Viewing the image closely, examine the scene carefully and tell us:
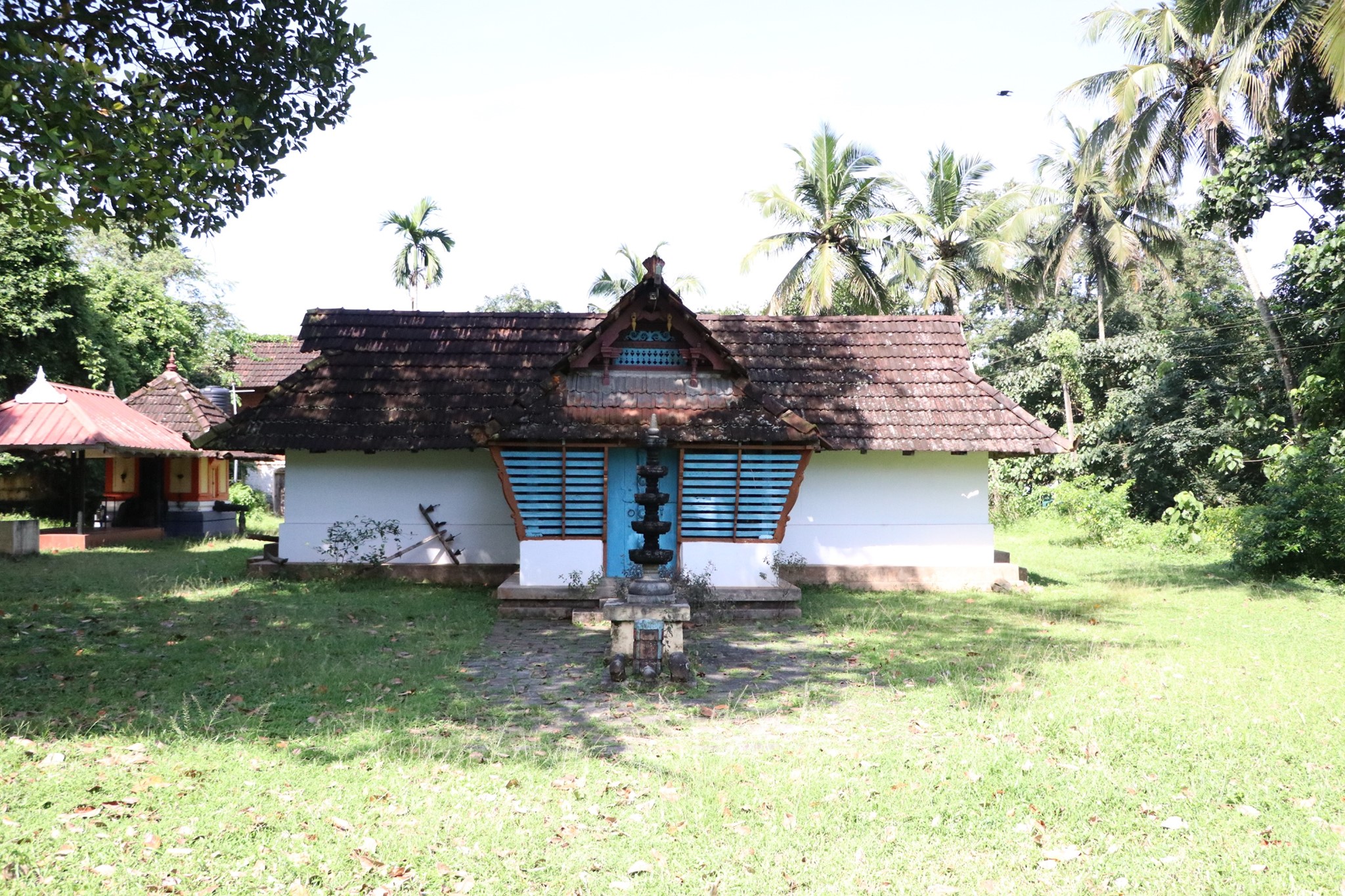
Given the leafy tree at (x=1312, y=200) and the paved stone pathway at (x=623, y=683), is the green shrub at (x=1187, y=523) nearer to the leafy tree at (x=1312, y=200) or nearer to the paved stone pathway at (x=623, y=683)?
the leafy tree at (x=1312, y=200)

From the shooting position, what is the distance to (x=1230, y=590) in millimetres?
13656

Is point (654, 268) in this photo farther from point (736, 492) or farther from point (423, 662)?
point (423, 662)

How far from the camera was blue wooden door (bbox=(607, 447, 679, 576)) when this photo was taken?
12391 millimetres

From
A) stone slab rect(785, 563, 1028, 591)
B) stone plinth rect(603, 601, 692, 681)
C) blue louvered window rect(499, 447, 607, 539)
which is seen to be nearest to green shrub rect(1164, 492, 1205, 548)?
stone slab rect(785, 563, 1028, 591)

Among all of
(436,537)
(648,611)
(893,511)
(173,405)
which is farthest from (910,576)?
(173,405)

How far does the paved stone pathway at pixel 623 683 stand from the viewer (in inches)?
263

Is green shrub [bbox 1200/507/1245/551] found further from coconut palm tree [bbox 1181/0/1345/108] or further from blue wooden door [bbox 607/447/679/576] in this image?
blue wooden door [bbox 607/447/679/576]

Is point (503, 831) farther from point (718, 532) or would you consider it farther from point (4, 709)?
point (718, 532)

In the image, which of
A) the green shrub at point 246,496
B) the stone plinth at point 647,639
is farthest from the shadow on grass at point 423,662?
the green shrub at point 246,496

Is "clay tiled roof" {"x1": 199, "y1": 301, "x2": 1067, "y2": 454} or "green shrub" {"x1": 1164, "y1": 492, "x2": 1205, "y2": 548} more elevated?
"clay tiled roof" {"x1": 199, "y1": 301, "x2": 1067, "y2": 454}

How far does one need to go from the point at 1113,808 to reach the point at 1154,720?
6.23 feet

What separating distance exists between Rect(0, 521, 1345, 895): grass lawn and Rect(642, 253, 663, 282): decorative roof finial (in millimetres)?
5009

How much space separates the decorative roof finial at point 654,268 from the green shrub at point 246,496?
1820 cm

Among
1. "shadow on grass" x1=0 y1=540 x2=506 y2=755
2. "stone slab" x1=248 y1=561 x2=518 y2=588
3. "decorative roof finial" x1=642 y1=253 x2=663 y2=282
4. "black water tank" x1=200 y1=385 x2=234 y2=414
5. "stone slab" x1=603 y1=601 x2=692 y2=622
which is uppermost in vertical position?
"decorative roof finial" x1=642 y1=253 x2=663 y2=282
